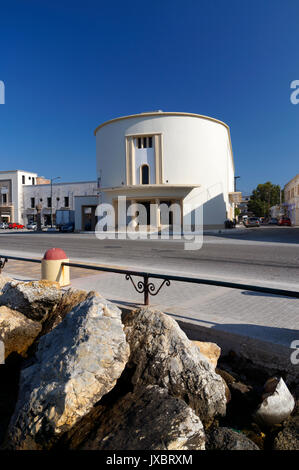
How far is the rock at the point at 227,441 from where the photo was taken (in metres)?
2.61

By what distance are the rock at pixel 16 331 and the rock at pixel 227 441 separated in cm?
275

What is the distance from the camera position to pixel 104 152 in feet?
136

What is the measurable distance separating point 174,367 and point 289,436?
1112mm

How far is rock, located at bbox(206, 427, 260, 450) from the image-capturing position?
2605mm

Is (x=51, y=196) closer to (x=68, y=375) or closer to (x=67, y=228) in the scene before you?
(x=67, y=228)

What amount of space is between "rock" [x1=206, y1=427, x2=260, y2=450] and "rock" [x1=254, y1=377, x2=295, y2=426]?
289mm

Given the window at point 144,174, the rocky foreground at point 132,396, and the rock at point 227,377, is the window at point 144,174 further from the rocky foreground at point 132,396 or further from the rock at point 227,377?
the rock at point 227,377

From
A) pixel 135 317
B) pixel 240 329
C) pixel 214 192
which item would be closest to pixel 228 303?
pixel 240 329

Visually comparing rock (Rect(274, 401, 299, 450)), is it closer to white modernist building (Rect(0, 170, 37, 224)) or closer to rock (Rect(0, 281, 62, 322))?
rock (Rect(0, 281, 62, 322))

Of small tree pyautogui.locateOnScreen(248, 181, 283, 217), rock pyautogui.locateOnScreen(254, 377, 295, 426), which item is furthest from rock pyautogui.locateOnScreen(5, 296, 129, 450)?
small tree pyautogui.locateOnScreen(248, 181, 283, 217)

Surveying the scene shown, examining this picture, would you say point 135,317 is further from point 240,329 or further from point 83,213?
point 83,213

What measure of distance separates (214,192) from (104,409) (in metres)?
39.0

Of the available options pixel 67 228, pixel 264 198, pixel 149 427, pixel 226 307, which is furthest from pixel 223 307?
pixel 264 198

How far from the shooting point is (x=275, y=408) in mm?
2902
